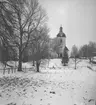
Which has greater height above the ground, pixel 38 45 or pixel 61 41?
pixel 61 41

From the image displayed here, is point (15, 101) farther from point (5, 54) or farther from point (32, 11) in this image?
point (32, 11)

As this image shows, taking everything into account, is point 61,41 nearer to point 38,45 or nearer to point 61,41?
point 61,41

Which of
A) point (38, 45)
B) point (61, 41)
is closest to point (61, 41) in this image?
point (61, 41)

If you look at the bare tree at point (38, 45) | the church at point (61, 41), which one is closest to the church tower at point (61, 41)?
the church at point (61, 41)

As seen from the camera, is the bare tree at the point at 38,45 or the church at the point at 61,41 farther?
the church at the point at 61,41

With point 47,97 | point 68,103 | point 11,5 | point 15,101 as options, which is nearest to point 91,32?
point 68,103

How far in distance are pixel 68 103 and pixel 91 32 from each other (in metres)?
3.20

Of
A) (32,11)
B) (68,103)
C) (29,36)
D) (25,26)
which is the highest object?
(32,11)

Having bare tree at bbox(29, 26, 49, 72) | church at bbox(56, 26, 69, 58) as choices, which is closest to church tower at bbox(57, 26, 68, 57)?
church at bbox(56, 26, 69, 58)

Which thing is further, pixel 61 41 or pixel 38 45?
pixel 61 41

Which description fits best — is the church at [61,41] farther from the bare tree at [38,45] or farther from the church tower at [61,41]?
the bare tree at [38,45]

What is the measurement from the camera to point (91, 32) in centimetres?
215

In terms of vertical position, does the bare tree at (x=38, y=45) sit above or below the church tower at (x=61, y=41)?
below

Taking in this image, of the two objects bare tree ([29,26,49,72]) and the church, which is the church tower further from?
bare tree ([29,26,49,72])
